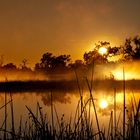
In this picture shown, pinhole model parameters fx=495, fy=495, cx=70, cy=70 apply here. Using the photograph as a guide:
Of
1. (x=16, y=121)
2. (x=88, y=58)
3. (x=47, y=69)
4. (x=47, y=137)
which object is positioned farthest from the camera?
(x=47, y=69)

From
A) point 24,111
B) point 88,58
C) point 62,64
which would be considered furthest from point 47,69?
point 24,111

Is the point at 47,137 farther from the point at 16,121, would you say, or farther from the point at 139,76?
the point at 139,76

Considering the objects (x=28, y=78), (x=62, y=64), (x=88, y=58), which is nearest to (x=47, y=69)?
(x=62, y=64)

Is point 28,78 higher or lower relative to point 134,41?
lower

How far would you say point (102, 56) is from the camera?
50.4 m

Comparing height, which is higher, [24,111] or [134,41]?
[134,41]

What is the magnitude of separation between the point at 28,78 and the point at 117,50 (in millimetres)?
14451

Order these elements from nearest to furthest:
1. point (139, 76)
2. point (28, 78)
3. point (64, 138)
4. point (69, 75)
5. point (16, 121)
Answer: point (64, 138), point (16, 121), point (139, 76), point (28, 78), point (69, 75)

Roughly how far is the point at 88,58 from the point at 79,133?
43679 mm

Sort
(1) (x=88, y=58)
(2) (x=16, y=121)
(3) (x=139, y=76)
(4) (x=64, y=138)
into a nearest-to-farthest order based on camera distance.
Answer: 1. (4) (x=64, y=138)
2. (2) (x=16, y=121)
3. (3) (x=139, y=76)
4. (1) (x=88, y=58)

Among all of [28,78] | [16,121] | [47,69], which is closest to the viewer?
[16,121]

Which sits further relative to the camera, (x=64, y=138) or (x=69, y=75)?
(x=69, y=75)

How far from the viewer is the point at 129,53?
50.6 m

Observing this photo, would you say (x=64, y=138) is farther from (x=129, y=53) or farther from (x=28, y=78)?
(x=129, y=53)
